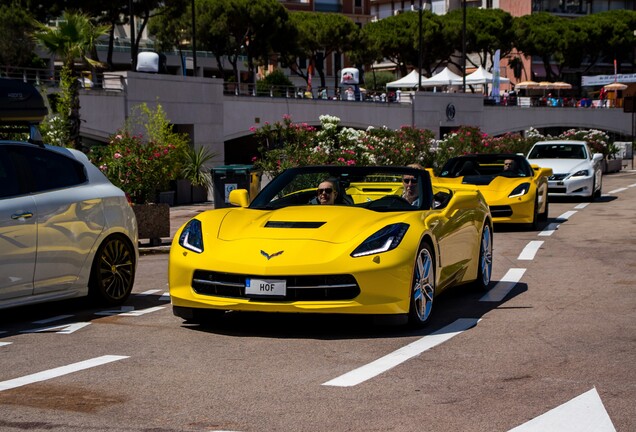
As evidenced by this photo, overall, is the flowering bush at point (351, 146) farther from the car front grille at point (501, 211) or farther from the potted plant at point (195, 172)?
the car front grille at point (501, 211)

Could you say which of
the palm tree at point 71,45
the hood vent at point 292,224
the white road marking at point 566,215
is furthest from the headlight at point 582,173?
the hood vent at point 292,224

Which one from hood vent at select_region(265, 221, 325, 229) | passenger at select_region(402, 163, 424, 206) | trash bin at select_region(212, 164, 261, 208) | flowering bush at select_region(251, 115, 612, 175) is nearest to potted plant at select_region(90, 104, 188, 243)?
trash bin at select_region(212, 164, 261, 208)

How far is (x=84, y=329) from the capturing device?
876 centimetres

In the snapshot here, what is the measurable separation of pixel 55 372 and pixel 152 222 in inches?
394

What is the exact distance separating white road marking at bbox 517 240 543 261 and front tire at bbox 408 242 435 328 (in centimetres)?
575

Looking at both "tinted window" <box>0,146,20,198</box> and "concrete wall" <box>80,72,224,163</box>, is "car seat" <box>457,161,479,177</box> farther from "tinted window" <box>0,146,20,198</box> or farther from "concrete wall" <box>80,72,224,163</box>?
"concrete wall" <box>80,72,224,163</box>

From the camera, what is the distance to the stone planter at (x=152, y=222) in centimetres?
1675

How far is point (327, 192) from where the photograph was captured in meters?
9.60

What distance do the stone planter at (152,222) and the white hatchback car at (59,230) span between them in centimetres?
636

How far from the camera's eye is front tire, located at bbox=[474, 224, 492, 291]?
11.1 meters

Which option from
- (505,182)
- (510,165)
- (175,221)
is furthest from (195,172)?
(505,182)

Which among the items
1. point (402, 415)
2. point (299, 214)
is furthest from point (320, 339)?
point (402, 415)

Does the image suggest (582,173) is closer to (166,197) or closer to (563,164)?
(563,164)

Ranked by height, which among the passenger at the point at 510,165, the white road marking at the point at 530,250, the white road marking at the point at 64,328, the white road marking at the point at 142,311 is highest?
the passenger at the point at 510,165
